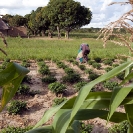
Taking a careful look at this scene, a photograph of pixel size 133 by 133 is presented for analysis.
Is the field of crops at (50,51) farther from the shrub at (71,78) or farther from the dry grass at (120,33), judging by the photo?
the dry grass at (120,33)

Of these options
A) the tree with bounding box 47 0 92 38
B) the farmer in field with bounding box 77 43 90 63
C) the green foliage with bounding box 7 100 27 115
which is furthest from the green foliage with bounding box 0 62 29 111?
the tree with bounding box 47 0 92 38

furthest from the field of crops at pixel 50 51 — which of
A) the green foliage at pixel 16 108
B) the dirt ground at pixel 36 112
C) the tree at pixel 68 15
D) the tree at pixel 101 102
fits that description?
the tree at pixel 68 15

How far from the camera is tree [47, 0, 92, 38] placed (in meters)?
39.8

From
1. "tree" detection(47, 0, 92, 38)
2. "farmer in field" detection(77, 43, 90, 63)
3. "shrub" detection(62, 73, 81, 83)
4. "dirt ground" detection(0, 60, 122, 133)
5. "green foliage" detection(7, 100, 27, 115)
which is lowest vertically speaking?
"dirt ground" detection(0, 60, 122, 133)

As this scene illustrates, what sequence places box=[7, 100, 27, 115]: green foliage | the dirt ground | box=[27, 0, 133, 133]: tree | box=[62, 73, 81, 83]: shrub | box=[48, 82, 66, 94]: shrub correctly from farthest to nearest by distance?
1. box=[62, 73, 81, 83]: shrub
2. box=[48, 82, 66, 94]: shrub
3. box=[7, 100, 27, 115]: green foliage
4. the dirt ground
5. box=[27, 0, 133, 133]: tree

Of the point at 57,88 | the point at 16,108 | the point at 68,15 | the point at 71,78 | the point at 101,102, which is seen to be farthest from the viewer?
the point at 68,15

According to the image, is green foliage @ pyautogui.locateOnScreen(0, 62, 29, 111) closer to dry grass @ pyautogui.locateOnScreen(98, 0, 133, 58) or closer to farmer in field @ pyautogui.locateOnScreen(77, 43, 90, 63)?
dry grass @ pyautogui.locateOnScreen(98, 0, 133, 58)

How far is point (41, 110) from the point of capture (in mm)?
5207

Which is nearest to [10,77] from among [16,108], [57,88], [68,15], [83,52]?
[16,108]

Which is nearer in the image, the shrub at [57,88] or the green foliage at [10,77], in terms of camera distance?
the green foliage at [10,77]

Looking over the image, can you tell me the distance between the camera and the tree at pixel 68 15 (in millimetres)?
39781

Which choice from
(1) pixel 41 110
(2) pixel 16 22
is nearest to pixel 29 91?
(1) pixel 41 110

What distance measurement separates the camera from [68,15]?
39.9 metres

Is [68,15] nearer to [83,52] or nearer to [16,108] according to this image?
[83,52]
